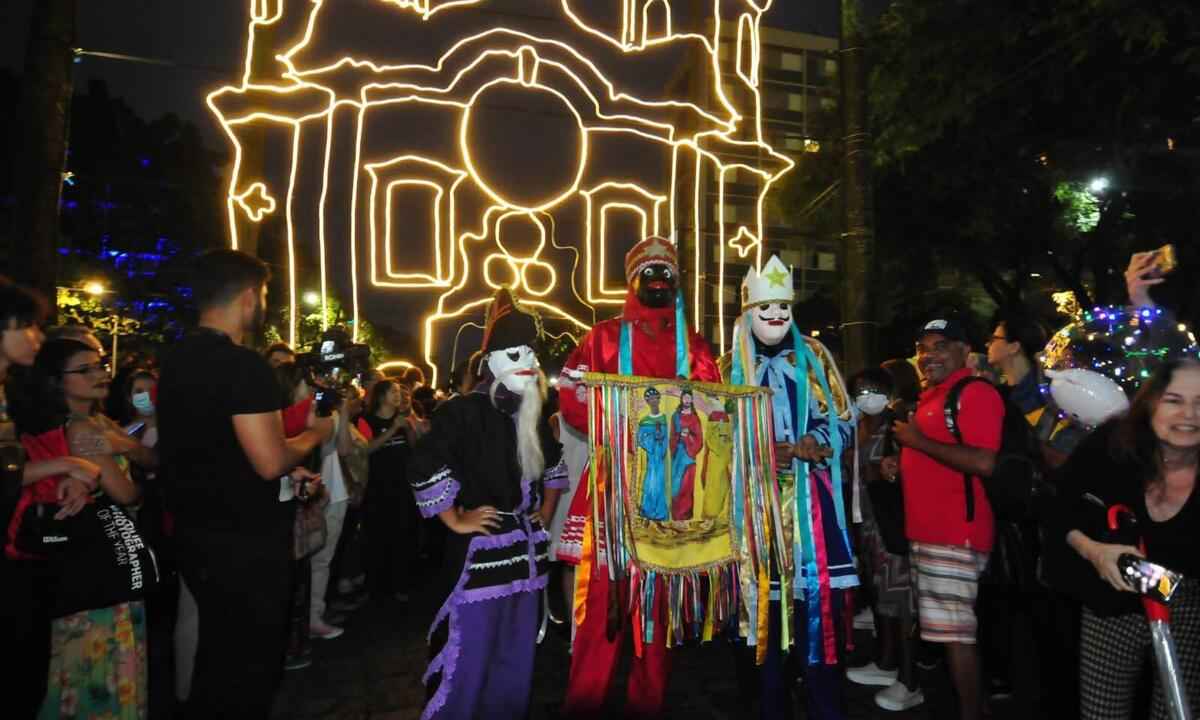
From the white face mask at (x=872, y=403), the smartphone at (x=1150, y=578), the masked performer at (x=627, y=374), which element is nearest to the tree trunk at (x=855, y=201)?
the white face mask at (x=872, y=403)

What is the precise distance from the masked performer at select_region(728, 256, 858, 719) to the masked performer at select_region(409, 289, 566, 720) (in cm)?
103

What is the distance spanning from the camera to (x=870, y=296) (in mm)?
6996

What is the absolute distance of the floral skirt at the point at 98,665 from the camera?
3332 millimetres

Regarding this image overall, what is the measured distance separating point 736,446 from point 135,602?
2674mm

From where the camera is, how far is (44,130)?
596cm

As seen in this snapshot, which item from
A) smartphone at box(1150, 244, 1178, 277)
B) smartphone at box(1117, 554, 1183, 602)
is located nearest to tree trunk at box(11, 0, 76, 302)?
smartphone at box(1117, 554, 1183, 602)

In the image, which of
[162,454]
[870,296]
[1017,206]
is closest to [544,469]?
[162,454]

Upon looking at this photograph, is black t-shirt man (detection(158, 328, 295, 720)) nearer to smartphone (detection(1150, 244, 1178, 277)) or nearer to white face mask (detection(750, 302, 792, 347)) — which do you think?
white face mask (detection(750, 302, 792, 347))

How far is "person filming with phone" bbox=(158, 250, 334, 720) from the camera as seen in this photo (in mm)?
2879

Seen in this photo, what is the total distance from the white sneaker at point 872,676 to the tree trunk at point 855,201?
2570mm

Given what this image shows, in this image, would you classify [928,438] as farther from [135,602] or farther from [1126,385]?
[135,602]

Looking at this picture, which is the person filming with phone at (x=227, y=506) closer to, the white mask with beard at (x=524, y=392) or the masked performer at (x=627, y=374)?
the white mask with beard at (x=524, y=392)

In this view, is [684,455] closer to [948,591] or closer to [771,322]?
[771,322]

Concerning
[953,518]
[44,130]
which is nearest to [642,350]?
[953,518]
